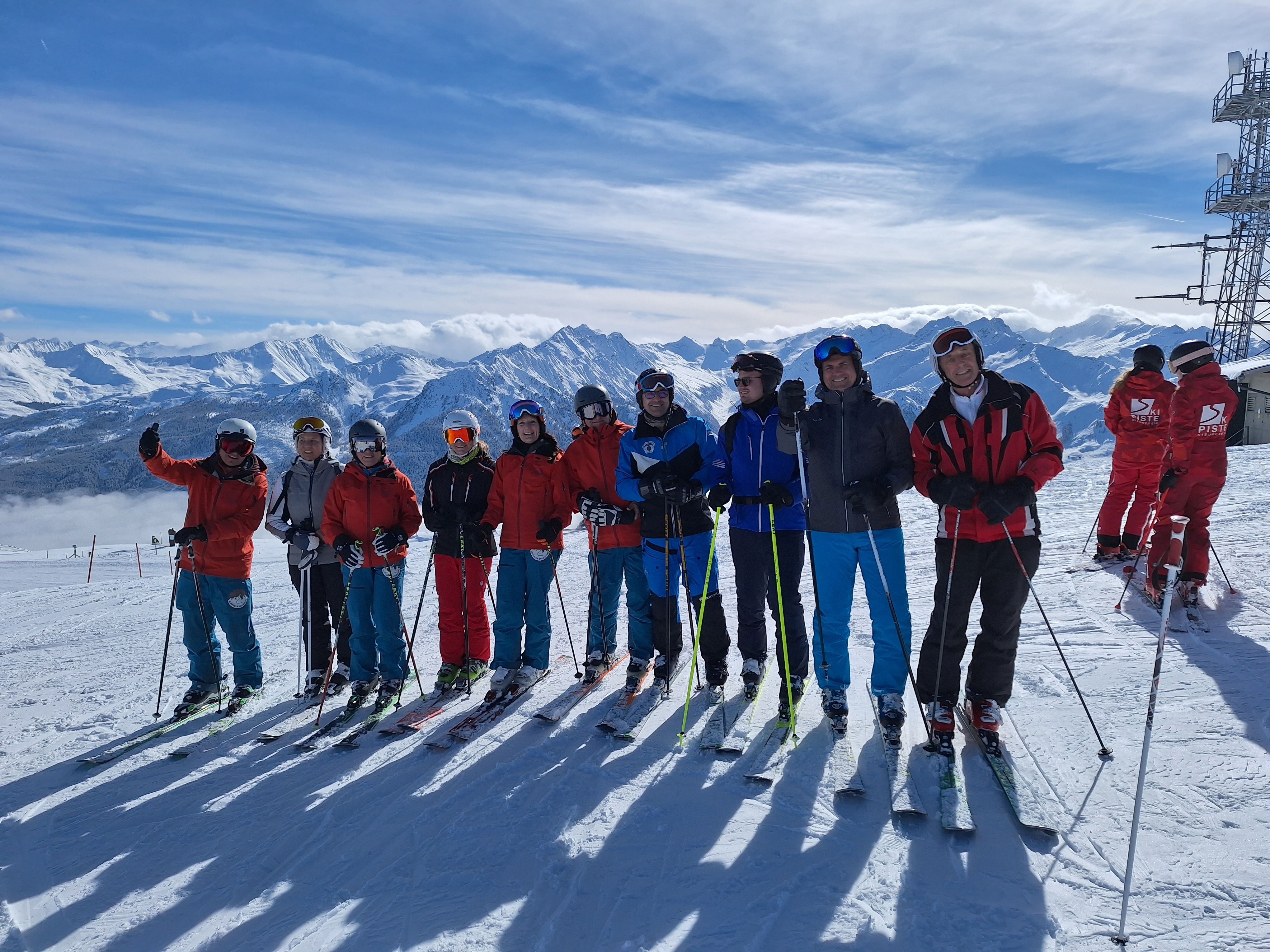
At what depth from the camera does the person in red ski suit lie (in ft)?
23.7

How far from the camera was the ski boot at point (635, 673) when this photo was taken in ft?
17.4

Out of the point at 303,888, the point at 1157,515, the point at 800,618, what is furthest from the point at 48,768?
the point at 1157,515

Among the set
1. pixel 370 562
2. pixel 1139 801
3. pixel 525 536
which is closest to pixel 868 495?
pixel 1139 801

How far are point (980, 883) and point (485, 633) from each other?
4045 mm

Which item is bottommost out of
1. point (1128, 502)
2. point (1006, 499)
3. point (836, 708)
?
point (836, 708)

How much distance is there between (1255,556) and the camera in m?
7.29

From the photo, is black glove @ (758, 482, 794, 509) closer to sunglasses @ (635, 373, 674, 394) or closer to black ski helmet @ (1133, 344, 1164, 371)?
sunglasses @ (635, 373, 674, 394)

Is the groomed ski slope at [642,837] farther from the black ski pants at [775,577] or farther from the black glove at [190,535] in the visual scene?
the black glove at [190,535]

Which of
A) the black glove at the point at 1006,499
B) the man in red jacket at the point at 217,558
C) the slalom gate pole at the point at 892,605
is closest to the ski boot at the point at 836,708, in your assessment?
the slalom gate pole at the point at 892,605

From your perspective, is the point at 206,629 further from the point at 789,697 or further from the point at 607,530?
the point at 789,697

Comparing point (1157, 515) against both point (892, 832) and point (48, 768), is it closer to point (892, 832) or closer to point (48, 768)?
point (892, 832)

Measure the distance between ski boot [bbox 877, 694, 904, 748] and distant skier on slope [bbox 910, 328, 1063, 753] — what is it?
158 mm

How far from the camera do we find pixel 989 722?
4.14 metres

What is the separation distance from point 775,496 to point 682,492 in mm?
638
